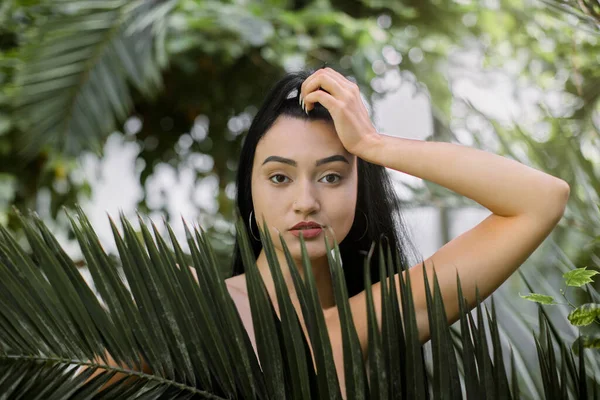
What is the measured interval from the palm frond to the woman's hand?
1.71 meters

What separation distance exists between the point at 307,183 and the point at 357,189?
15cm

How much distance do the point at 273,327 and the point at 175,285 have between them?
0.11 m

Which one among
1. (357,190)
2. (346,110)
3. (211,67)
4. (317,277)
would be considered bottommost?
(317,277)

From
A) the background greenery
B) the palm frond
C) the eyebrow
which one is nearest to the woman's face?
the eyebrow

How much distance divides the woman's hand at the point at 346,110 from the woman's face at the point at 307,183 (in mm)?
41

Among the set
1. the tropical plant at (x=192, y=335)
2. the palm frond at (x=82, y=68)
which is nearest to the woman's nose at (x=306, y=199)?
the tropical plant at (x=192, y=335)

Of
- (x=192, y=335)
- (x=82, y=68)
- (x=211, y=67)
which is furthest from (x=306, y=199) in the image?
(x=211, y=67)

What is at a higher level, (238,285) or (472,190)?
(472,190)

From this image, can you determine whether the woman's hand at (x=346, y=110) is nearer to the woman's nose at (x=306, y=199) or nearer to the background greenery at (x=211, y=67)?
the woman's nose at (x=306, y=199)

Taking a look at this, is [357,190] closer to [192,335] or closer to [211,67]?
[192,335]

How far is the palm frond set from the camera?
249 cm

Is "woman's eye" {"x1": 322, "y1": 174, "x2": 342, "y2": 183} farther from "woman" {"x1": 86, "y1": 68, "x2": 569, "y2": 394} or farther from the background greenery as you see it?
the background greenery

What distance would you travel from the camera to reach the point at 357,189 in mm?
1048

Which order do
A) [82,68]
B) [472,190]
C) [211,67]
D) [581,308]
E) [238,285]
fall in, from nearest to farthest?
[581,308] → [472,190] → [238,285] → [82,68] → [211,67]
